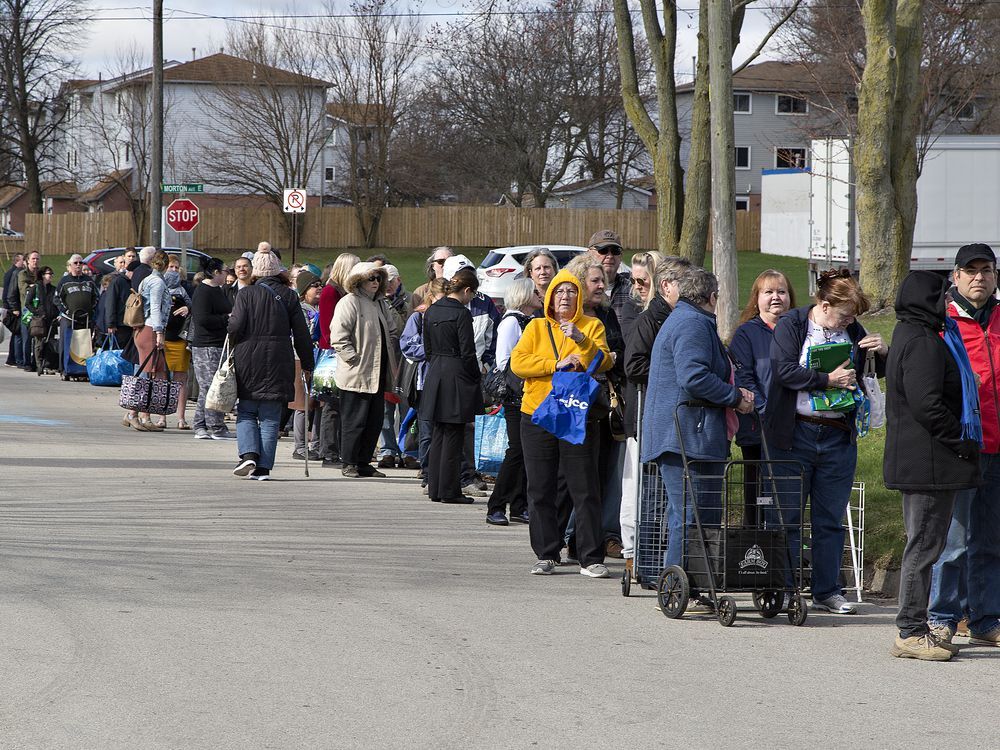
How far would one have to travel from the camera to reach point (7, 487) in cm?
1182

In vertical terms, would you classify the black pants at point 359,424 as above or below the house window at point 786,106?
below

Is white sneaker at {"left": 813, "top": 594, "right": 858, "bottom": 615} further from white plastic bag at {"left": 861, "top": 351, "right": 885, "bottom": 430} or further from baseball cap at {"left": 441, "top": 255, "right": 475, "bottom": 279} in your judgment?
baseball cap at {"left": 441, "top": 255, "right": 475, "bottom": 279}

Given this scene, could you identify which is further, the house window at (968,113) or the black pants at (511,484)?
the house window at (968,113)

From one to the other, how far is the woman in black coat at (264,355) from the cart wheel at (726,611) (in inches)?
228

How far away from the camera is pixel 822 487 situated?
804 cm

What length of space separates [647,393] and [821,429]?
3.27 ft

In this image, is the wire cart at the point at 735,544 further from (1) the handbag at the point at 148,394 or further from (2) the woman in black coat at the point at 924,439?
(1) the handbag at the point at 148,394

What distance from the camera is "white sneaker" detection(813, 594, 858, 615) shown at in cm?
805

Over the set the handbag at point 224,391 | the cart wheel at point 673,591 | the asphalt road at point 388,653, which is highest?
the handbag at point 224,391

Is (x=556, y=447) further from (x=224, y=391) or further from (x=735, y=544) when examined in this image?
(x=224, y=391)

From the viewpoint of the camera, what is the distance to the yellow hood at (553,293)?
894 centimetres

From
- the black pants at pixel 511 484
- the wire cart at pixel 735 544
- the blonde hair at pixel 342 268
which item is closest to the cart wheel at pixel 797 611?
the wire cart at pixel 735 544

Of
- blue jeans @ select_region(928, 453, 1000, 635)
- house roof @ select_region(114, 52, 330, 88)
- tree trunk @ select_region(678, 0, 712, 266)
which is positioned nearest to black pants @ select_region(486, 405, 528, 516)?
blue jeans @ select_region(928, 453, 1000, 635)

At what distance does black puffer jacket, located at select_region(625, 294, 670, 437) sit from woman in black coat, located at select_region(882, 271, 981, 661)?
A: 1.78m
